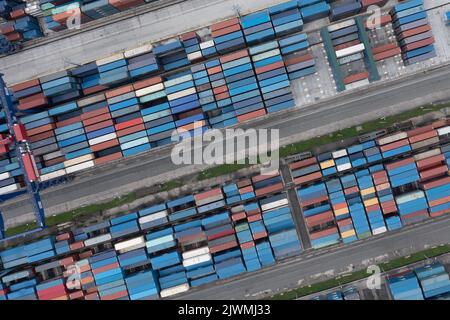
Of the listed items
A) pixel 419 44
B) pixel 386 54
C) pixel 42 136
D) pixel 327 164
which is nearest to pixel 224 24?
pixel 386 54

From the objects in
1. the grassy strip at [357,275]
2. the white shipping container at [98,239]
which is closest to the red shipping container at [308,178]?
the grassy strip at [357,275]

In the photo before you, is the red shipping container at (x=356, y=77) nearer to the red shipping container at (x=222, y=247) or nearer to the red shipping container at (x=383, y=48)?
the red shipping container at (x=383, y=48)

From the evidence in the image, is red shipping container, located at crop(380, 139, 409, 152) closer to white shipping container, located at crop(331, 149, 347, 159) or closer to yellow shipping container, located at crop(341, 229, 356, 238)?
white shipping container, located at crop(331, 149, 347, 159)

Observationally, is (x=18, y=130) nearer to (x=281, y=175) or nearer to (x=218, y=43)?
(x=218, y=43)

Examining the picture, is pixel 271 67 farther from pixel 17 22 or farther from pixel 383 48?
pixel 17 22
